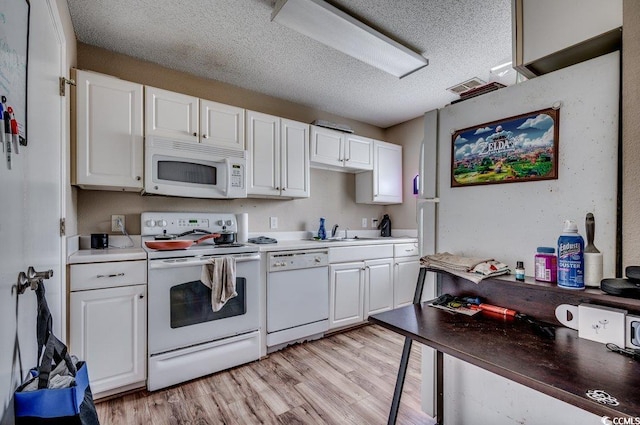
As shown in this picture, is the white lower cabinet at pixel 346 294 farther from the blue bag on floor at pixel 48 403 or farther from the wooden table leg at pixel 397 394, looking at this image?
the blue bag on floor at pixel 48 403

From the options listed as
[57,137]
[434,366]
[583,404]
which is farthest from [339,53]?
[583,404]

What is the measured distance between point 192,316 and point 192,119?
157 centimetres

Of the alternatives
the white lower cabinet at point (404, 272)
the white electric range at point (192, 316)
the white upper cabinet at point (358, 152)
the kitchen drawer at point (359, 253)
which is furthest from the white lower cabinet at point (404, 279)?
the white electric range at point (192, 316)

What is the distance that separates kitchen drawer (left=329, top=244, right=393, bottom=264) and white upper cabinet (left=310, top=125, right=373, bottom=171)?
100cm

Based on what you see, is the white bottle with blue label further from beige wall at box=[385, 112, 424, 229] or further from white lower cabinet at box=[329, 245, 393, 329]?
beige wall at box=[385, 112, 424, 229]

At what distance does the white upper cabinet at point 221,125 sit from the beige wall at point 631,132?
2.45 meters

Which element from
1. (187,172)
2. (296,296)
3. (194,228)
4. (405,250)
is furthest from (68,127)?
(405,250)

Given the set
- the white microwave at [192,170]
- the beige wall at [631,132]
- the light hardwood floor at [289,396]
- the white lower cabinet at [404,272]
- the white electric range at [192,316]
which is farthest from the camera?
the white lower cabinet at [404,272]

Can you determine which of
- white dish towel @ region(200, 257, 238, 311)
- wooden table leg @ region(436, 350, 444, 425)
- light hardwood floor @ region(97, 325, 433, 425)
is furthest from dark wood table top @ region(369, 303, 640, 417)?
white dish towel @ region(200, 257, 238, 311)

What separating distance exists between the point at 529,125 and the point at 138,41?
268 centimetres

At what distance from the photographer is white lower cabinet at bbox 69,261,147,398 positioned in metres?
1.75

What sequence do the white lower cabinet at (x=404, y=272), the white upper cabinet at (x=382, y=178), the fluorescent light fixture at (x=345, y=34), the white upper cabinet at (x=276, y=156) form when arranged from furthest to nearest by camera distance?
the white upper cabinet at (x=382, y=178)
the white lower cabinet at (x=404, y=272)
the white upper cabinet at (x=276, y=156)
the fluorescent light fixture at (x=345, y=34)

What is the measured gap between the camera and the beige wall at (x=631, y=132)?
3.15 feet

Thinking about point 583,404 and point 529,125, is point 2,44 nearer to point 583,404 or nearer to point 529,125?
point 583,404
